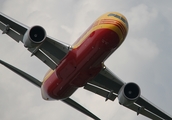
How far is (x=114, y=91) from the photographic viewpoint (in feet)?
136

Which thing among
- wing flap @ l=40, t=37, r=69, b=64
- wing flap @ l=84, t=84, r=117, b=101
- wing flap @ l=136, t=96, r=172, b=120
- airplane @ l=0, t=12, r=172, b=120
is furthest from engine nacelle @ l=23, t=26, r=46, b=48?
wing flap @ l=136, t=96, r=172, b=120

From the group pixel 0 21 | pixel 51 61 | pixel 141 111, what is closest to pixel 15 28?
pixel 0 21

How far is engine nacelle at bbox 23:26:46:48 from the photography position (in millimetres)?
Result: 33938

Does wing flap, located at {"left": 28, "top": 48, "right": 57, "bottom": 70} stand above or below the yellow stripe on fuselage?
below

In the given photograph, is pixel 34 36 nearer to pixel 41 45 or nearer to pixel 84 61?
pixel 41 45

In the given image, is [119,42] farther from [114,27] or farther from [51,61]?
[51,61]

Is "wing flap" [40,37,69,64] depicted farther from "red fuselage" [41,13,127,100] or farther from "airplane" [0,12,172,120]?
"red fuselage" [41,13,127,100]

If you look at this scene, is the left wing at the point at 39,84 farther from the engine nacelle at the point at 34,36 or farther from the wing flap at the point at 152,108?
the wing flap at the point at 152,108

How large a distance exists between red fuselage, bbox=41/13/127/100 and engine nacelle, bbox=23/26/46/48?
8.91 feet

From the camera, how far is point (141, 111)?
41.9m

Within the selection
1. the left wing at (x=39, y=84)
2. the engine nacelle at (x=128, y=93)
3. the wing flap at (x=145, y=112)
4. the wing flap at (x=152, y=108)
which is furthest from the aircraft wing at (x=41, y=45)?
the wing flap at (x=145, y=112)

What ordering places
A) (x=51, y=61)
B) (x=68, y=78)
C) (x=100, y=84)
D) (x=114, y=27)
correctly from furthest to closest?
(x=100, y=84) → (x=51, y=61) → (x=68, y=78) → (x=114, y=27)

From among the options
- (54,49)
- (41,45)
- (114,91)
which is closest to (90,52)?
(54,49)

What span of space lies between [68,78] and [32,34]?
15.6 ft
